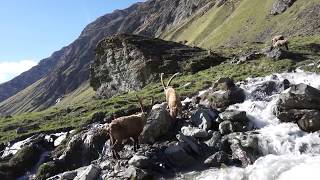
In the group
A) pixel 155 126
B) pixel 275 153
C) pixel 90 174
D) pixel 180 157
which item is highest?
pixel 155 126

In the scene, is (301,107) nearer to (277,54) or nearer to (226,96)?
(226,96)

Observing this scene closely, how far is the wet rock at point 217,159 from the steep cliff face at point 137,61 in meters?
36.8

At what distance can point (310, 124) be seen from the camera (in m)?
27.3

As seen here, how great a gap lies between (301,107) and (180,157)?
8.18 meters

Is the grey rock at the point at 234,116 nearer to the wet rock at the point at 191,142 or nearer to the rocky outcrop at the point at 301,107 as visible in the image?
the rocky outcrop at the point at 301,107

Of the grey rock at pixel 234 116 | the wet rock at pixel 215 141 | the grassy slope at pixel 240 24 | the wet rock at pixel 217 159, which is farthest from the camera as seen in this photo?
the grassy slope at pixel 240 24

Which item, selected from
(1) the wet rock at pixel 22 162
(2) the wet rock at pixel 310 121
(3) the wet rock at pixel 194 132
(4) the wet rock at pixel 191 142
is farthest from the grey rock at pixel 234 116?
(1) the wet rock at pixel 22 162

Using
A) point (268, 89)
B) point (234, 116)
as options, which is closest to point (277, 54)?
point (268, 89)

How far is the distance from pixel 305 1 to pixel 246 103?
85309 millimetres

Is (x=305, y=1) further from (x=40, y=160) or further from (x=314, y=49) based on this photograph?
(x=40, y=160)

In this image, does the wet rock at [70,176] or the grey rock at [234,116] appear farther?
the grey rock at [234,116]

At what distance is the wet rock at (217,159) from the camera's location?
2533 cm

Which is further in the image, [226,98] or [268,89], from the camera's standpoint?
[268,89]

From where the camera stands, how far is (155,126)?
1181 inches
